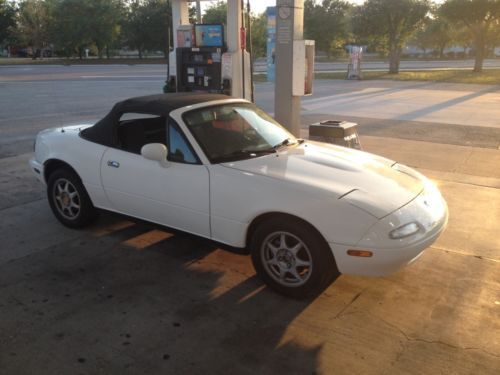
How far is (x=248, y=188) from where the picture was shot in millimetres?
3701

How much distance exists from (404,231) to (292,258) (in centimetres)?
82

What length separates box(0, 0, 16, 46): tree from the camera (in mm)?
57969

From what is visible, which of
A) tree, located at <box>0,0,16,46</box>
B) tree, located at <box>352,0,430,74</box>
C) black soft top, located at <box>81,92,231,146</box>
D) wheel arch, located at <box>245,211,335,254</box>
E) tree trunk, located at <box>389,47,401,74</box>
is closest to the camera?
wheel arch, located at <box>245,211,335,254</box>

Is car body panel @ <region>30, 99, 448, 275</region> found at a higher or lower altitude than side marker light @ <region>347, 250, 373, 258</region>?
higher

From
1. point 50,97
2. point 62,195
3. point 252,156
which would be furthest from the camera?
point 50,97

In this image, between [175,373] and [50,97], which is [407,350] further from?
[50,97]

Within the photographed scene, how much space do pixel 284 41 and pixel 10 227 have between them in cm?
430

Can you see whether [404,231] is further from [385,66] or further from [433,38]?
[433,38]

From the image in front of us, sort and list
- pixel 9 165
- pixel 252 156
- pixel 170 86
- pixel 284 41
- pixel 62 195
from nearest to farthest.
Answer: pixel 252 156 < pixel 62 195 < pixel 284 41 < pixel 9 165 < pixel 170 86

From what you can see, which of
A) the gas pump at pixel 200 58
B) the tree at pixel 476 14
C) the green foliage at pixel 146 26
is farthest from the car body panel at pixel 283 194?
the green foliage at pixel 146 26

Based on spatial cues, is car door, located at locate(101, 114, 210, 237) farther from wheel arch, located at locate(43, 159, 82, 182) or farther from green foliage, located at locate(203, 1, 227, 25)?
green foliage, located at locate(203, 1, 227, 25)

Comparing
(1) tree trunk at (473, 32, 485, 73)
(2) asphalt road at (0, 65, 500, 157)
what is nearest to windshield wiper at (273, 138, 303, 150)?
(2) asphalt road at (0, 65, 500, 157)

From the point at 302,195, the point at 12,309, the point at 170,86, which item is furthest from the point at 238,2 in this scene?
the point at 12,309

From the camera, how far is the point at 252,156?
13.6 ft
